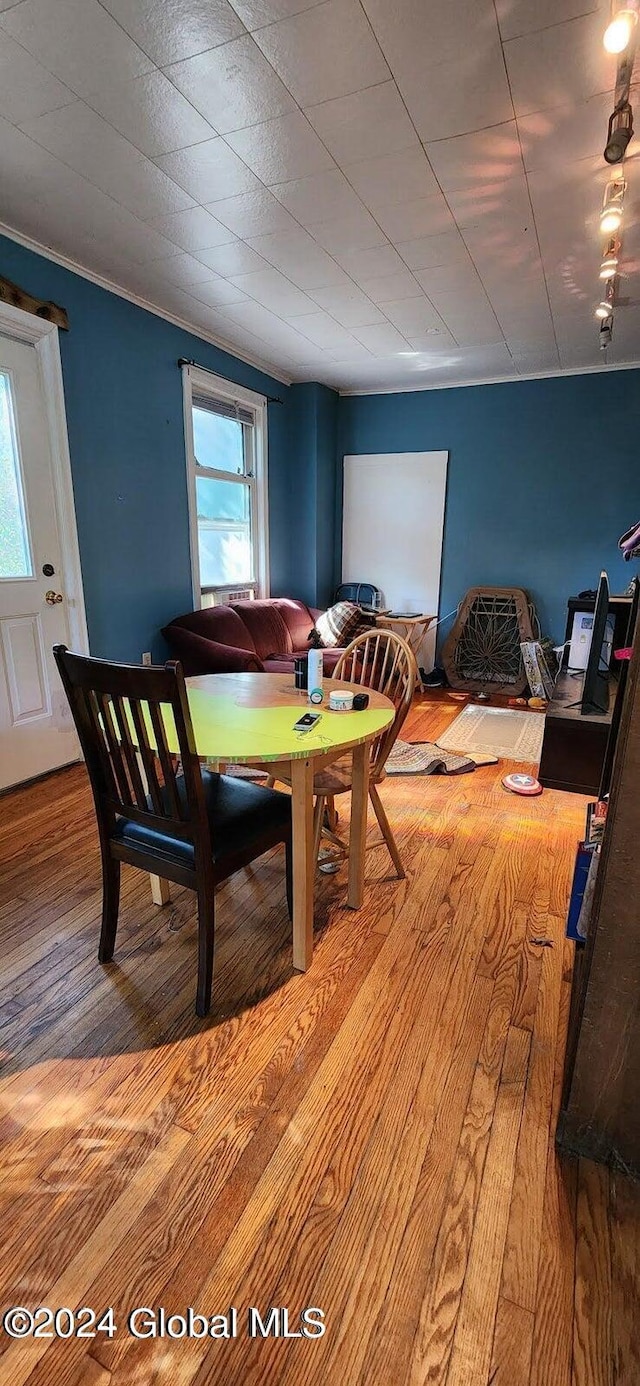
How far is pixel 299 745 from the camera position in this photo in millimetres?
1476

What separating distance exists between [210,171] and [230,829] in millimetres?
2372

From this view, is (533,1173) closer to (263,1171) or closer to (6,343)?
(263,1171)

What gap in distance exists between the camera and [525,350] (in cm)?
400

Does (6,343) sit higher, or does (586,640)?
(6,343)

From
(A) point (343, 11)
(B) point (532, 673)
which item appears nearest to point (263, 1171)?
(A) point (343, 11)

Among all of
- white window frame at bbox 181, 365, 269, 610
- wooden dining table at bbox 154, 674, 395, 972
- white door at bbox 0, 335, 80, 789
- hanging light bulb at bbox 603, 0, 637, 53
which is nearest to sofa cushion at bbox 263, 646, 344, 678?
white window frame at bbox 181, 365, 269, 610

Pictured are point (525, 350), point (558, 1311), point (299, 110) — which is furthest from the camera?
point (525, 350)

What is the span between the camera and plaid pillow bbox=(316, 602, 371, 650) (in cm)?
454

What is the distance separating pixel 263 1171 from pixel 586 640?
340 centimetres

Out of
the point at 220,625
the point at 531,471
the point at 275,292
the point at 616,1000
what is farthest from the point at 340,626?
the point at 616,1000

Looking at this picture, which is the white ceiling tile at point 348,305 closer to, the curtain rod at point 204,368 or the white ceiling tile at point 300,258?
the white ceiling tile at point 300,258

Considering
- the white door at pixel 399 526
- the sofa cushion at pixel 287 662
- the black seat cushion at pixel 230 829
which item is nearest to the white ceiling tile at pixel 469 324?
the white door at pixel 399 526

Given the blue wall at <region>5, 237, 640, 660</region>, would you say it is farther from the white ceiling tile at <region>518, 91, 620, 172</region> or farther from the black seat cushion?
the white ceiling tile at <region>518, 91, 620, 172</region>

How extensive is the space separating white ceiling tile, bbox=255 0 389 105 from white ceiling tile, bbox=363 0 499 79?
0.13 ft
